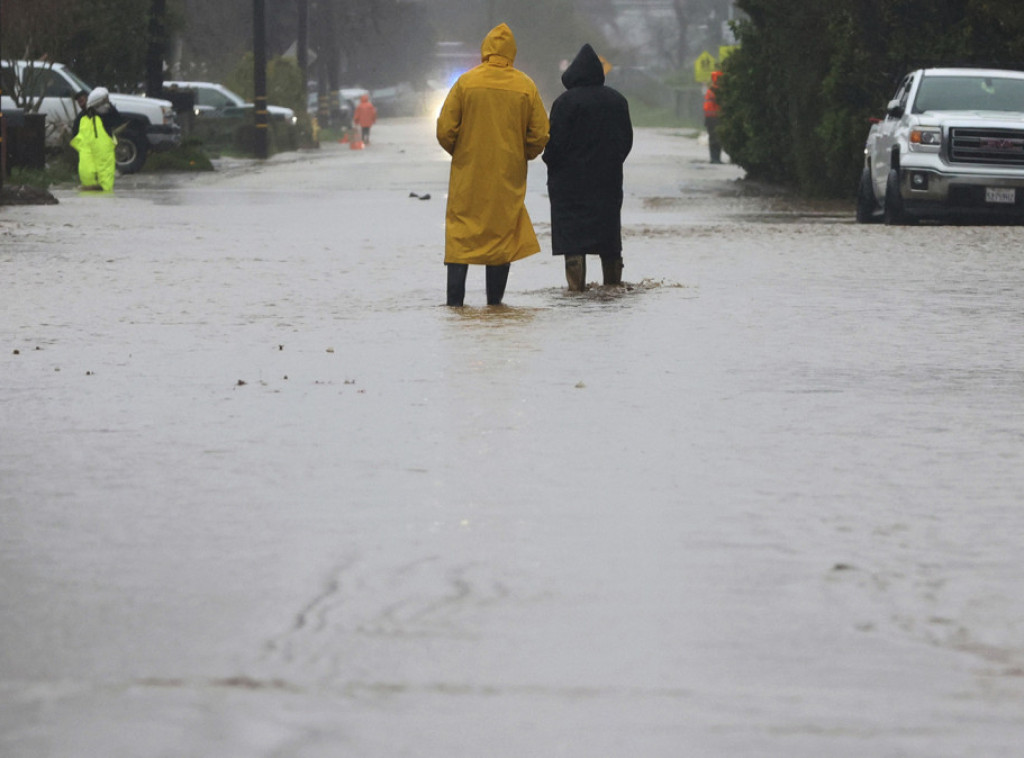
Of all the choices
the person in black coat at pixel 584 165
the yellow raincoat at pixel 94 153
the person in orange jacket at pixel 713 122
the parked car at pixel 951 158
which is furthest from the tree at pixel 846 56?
the person in black coat at pixel 584 165

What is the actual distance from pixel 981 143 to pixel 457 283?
37.0 ft

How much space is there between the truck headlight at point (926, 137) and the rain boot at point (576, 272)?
974 centimetres

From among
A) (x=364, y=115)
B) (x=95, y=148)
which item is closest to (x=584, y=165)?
(x=95, y=148)

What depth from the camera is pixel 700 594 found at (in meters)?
5.54

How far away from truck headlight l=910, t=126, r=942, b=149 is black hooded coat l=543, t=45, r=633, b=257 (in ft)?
31.4

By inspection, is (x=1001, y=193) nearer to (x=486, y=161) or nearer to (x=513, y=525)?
(x=486, y=161)

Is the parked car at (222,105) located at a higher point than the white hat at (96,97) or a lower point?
lower

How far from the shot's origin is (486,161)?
13.1 m

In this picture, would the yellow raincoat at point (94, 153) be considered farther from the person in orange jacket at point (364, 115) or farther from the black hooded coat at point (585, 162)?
the person in orange jacket at point (364, 115)

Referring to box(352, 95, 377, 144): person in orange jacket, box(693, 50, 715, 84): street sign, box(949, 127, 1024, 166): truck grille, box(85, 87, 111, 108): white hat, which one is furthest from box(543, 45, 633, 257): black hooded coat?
box(693, 50, 715, 84): street sign

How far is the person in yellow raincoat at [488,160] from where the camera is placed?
1308cm

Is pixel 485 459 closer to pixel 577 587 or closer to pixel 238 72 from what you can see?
pixel 577 587

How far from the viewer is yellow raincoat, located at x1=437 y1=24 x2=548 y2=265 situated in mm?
13078

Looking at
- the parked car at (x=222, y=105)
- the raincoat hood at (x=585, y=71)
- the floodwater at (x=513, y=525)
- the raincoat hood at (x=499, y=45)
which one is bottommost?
the floodwater at (x=513, y=525)
